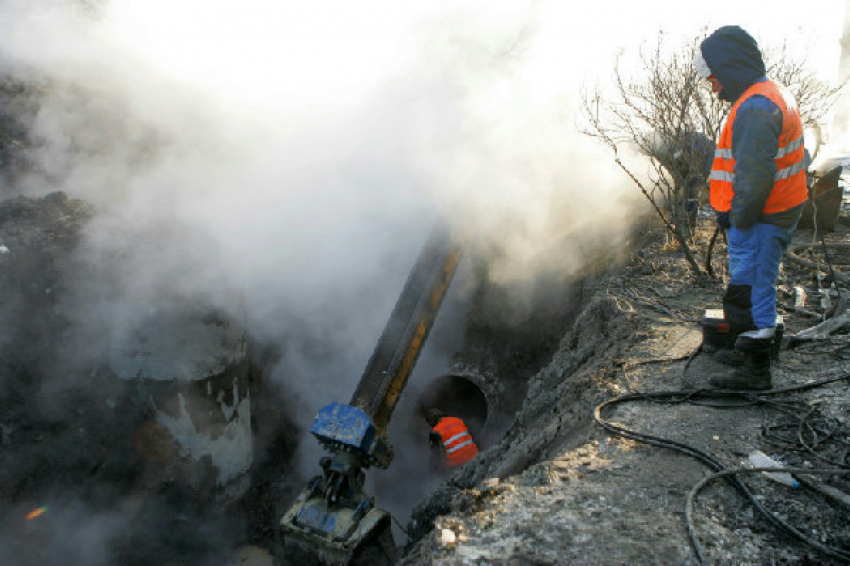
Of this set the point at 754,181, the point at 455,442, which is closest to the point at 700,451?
the point at 754,181

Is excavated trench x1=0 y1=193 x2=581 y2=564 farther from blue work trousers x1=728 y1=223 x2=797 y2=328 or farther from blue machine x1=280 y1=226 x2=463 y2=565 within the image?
blue work trousers x1=728 y1=223 x2=797 y2=328

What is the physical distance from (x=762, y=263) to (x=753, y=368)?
0.58 meters

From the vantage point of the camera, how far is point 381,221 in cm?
743

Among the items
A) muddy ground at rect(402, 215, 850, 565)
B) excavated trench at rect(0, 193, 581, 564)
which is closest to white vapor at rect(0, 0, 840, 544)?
excavated trench at rect(0, 193, 581, 564)

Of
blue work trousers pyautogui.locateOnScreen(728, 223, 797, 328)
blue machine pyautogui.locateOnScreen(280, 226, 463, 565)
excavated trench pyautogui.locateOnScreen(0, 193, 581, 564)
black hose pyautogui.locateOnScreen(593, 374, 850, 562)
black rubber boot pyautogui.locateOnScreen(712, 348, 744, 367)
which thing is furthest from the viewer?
excavated trench pyautogui.locateOnScreen(0, 193, 581, 564)

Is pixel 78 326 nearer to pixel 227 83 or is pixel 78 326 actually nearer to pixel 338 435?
pixel 338 435

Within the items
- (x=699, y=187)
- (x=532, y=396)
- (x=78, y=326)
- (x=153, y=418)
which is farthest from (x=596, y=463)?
(x=699, y=187)

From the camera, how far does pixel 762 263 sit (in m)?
2.95

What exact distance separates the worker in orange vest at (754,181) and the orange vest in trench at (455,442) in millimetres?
3061

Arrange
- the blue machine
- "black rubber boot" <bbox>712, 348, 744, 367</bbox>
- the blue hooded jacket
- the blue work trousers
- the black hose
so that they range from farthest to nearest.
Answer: the blue machine < "black rubber boot" <bbox>712, 348, 744, 367</bbox> < the blue work trousers < the blue hooded jacket < the black hose

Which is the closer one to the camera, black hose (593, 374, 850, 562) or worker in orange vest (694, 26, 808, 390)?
black hose (593, 374, 850, 562)

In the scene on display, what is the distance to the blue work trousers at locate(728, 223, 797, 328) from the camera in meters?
2.93

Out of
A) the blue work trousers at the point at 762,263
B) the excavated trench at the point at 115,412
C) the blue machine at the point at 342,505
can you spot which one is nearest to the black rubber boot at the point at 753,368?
the blue work trousers at the point at 762,263

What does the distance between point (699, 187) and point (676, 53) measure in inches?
69.5
